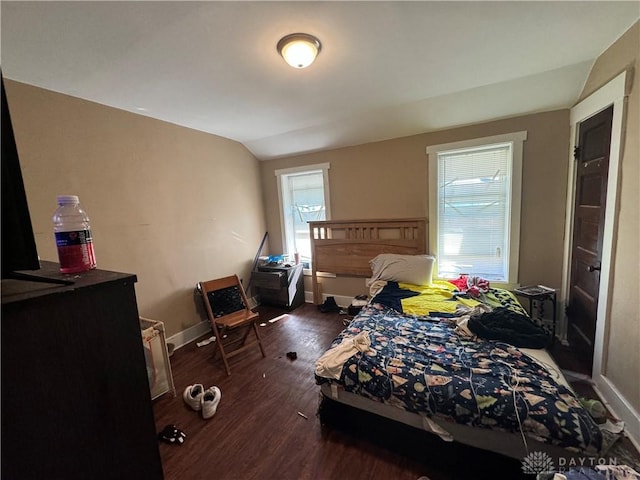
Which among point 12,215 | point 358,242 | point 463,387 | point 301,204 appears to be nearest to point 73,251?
point 12,215

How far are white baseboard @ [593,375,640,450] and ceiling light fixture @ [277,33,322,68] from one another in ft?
9.34

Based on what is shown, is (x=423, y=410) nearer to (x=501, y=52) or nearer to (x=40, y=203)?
(x=501, y=52)

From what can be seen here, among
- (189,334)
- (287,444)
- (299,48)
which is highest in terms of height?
(299,48)

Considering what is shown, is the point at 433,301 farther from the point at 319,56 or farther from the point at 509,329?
the point at 319,56

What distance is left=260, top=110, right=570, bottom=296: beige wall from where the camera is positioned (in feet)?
8.00

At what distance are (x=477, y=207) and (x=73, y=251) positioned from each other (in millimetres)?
3229

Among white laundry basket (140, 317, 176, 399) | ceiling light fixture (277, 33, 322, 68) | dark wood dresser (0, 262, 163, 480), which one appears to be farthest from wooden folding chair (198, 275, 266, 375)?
ceiling light fixture (277, 33, 322, 68)

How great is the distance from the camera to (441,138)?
2.85m

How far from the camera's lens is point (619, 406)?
5.25ft

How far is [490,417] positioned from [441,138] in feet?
8.55

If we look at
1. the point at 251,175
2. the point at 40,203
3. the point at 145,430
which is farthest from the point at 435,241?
the point at 40,203

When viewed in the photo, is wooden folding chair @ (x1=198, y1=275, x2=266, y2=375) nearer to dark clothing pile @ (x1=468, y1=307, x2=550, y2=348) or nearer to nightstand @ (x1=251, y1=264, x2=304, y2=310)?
nightstand @ (x1=251, y1=264, x2=304, y2=310)

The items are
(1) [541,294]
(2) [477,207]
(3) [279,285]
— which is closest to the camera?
(1) [541,294]

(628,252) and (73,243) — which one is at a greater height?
(73,243)
